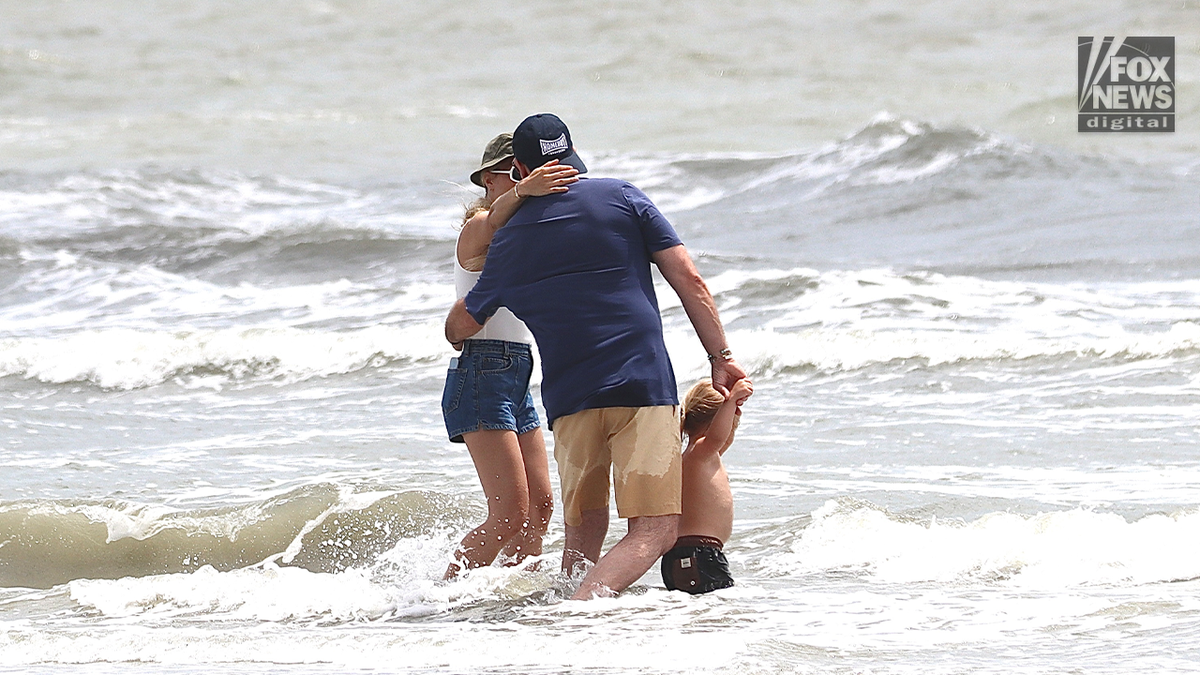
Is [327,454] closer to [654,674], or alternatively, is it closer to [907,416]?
[907,416]

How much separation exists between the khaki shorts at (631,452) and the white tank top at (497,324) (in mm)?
399

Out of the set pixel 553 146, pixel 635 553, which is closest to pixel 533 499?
pixel 635 553

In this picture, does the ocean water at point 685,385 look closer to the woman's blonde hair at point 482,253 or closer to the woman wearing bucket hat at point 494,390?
the woman wearing bucket hat at point 494,390

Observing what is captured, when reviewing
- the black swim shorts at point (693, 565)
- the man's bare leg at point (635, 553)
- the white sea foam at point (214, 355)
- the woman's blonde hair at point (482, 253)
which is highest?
the woman's blonde hair at point (482, 253)

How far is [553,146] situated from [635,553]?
131 centimetres

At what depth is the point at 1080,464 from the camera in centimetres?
670

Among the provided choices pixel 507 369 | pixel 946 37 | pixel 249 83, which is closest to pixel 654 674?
pixel 507 369

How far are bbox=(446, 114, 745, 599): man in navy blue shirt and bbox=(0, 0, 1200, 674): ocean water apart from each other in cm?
45

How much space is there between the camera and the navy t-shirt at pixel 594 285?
14.1 feet

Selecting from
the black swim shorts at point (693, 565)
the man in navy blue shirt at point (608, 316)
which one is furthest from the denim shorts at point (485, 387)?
the black swim shorts at point (693, 565)

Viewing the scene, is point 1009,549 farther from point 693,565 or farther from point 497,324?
point 497,324

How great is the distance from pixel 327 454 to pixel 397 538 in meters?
1.73

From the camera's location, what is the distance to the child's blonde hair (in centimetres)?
459

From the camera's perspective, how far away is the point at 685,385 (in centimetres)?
963
